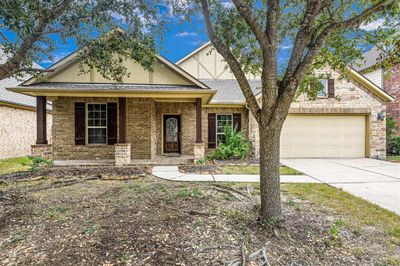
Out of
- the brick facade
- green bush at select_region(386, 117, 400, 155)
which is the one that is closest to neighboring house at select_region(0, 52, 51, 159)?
the brick facade

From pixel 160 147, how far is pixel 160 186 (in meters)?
6.60

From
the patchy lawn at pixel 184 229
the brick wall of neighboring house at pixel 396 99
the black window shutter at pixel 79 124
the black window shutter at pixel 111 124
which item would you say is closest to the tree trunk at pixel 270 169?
the patchy lawn at pixel 184 229

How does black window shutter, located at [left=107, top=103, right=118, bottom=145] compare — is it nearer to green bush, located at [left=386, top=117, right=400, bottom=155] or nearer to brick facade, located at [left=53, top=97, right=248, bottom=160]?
brick facade, located at [left=53, top=97, right=248, bottom=160]

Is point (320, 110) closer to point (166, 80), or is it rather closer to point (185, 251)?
point (166, 80)

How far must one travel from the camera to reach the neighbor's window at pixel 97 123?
10.3 meters

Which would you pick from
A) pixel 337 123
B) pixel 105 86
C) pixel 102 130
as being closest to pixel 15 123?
pixel 102 130

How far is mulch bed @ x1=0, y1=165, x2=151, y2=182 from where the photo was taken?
7019 millimetres

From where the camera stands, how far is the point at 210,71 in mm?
15422

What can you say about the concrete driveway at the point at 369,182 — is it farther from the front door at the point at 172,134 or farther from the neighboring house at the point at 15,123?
the neighboring house at the point at 15,123

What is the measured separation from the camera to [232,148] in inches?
440

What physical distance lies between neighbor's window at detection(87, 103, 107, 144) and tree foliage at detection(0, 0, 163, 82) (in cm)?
476

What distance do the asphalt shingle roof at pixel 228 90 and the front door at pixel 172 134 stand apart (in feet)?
7.62

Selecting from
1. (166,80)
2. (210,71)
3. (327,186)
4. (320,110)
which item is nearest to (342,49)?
(327,186)

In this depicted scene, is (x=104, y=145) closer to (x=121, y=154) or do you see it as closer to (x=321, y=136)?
(x=121, y=154)
